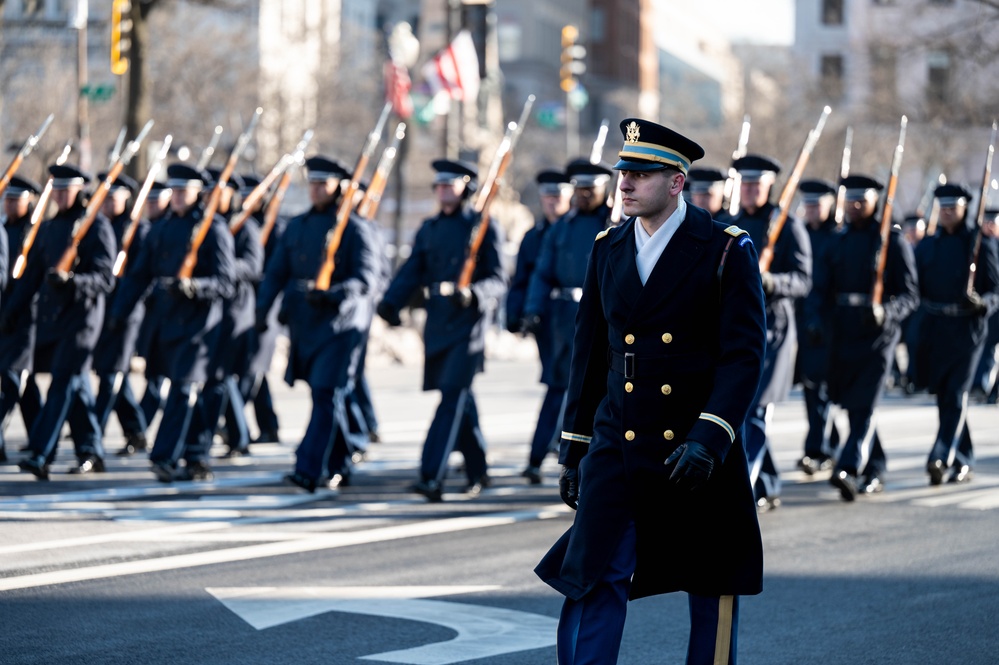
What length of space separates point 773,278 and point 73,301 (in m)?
4.85

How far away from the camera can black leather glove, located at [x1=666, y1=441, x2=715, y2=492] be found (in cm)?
553

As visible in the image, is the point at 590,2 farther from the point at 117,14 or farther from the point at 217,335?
the point at 217,335

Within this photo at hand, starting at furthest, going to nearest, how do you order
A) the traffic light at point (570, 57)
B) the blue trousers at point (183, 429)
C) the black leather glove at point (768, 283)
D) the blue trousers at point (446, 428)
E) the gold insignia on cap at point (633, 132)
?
the traffic light at point (570, 57) < the blue trousers at point (183, 429) < the blue trousers at point (446, 428) < the black leather glove at point (768, 283) < the gold insignia on cap at point (633, 132)

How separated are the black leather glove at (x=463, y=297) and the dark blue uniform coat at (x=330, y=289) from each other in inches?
23.7

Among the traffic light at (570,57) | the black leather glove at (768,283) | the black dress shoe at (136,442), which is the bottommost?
the black dress shoe at (136,442)

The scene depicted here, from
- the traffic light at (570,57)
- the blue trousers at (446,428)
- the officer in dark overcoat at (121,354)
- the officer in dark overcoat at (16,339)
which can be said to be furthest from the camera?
the traffic light at (570,57)

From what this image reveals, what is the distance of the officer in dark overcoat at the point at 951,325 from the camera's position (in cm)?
1276

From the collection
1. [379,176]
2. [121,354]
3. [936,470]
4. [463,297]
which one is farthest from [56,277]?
[936,470]

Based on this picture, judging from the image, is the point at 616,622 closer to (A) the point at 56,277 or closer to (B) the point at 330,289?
(B) the point at 330,289

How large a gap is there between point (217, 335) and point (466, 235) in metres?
1.93

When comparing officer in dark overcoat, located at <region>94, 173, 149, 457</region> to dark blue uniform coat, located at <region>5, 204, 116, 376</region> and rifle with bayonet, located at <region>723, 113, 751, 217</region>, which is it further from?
rifle with bayonet, located at <region>723, 113, 751, 217</region>

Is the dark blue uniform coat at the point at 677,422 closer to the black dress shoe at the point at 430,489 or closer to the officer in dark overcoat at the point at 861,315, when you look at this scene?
the black dress shoe at the point at 430,489

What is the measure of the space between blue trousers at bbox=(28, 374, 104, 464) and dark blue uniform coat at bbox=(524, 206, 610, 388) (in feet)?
10.2

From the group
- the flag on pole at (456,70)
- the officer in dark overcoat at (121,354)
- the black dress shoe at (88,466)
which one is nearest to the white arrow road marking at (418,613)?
the black dress shoe at (88,466)
